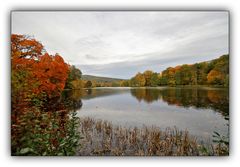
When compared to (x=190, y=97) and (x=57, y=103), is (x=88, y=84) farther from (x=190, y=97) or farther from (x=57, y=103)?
(x=190, y=97)

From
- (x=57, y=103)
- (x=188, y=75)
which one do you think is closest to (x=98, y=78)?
(x=57, y=103)

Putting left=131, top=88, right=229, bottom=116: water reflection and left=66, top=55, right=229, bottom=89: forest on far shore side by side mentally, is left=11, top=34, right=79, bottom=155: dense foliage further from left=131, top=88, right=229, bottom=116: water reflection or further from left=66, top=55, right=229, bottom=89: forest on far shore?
left=131, top=88, right=229, bottom=116: water reflection

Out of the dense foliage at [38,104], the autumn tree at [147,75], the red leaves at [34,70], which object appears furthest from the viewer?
the autumn tree at [147,75]

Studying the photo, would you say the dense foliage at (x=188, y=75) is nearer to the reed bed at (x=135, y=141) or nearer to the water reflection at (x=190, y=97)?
the water reflection at (x=190, y=97)

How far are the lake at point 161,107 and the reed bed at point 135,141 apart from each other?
0.23 feet

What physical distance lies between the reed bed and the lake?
70 millimetres

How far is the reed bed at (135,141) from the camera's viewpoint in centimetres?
251

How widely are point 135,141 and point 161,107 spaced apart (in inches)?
18.7

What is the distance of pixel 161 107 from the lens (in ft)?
8.43

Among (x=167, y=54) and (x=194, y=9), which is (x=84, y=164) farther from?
(x=194, y=9)

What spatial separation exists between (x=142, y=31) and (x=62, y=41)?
3.03ft

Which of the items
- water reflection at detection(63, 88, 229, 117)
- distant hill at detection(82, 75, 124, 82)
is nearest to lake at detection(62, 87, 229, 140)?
water reflection at detection(63, 88, 229, 117)

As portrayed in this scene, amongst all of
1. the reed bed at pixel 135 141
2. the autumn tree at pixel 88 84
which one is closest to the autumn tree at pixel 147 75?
the reed bed at pixel 135 141
